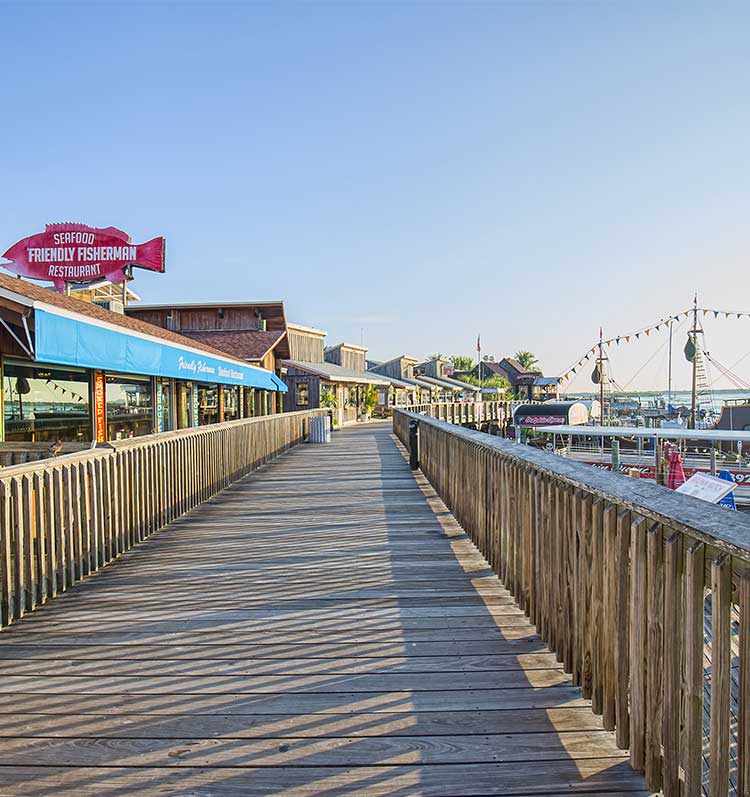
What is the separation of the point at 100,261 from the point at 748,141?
1673cm

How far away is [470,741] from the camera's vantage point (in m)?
2.38

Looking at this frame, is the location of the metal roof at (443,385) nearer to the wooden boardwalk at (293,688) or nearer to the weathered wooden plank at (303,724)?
the wooden boardwalk at (293,688)

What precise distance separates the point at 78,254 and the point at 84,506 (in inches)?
554

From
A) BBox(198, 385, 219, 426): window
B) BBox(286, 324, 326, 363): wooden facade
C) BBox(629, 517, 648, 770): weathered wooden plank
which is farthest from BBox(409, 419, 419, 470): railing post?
BBox(286, 324, 326, 363): wooden facade

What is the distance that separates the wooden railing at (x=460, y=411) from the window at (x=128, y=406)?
6.70 meters

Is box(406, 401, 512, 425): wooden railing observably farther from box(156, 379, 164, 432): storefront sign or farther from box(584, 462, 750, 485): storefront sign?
box(156, 379, 164, 432): storefront sign

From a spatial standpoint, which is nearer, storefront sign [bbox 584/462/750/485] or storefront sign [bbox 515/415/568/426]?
storefront sign [bbox 584/462/750/485]

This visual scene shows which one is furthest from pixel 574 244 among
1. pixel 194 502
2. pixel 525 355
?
pixel 525 355

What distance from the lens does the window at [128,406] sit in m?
10.1

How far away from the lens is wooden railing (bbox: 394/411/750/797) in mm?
1652

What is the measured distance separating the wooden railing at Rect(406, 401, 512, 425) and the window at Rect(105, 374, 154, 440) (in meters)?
6.70

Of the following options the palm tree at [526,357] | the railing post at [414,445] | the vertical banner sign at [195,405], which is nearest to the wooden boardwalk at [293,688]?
the railing post at [414,445]

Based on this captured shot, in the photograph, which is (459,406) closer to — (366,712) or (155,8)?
(155,8)

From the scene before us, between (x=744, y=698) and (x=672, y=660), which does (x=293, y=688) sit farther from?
(x=744, y=698)
